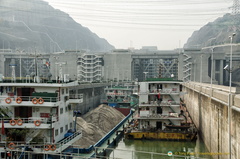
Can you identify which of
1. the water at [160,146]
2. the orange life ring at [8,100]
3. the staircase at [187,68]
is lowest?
the water at [160,146]

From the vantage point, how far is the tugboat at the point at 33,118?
18453mm

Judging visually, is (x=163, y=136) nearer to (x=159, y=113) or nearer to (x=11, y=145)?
(x=159, y=113)

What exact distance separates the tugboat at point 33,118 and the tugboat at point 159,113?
14.6 m

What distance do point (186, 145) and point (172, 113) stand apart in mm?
4309

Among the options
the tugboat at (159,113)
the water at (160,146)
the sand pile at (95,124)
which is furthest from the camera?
the tugboat at (159,113)

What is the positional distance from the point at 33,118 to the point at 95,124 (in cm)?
1886

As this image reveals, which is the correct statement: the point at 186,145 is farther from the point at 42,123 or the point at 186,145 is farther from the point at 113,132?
the point at 42,123

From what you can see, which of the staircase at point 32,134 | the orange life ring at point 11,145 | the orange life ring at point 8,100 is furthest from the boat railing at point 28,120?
the orange life ring at point 11,145

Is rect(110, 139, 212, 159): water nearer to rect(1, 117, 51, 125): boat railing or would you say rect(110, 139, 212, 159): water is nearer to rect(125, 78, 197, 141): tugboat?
rect(125, 78, 197, 141): tugboat

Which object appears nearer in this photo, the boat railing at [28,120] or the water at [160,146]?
the boat railing at [28,120]

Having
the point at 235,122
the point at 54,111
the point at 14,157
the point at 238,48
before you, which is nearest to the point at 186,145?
the point at 235,122

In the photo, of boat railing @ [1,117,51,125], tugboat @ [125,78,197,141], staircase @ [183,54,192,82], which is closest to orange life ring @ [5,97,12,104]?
boat railing @ [1,117,51,125]

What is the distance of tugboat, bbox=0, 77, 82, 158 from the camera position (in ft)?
60.5

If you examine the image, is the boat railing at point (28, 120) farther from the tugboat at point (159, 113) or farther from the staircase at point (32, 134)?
the tugboat at point (159, 113)
